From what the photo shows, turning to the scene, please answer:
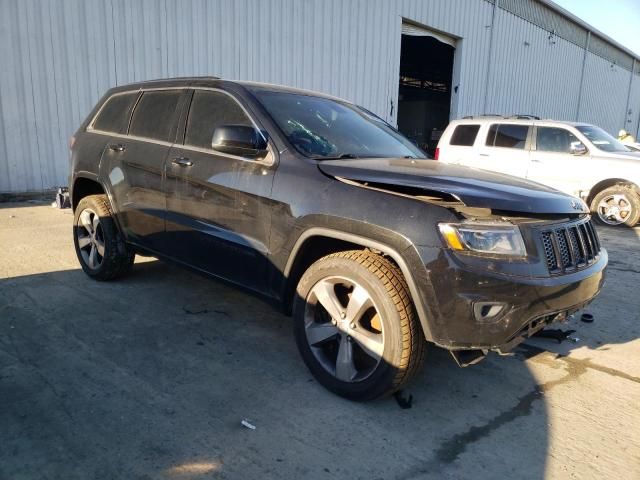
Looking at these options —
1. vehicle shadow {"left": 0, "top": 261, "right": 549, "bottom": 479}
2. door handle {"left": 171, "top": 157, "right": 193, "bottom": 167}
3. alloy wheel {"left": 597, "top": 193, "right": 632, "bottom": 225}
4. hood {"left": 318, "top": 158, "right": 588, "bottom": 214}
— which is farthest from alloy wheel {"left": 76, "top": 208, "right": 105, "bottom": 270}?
alloy wheel {"left": 597, "top": 193, "right": 632, "bottom": 225}

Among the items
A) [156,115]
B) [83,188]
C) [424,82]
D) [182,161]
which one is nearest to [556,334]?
[182,161]

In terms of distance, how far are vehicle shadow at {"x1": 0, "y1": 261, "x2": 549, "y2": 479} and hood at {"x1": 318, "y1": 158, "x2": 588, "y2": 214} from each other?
1.17 metres

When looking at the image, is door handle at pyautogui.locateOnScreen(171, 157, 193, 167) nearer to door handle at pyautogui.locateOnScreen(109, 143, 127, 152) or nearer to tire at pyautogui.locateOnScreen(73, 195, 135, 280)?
door handle at pyautogui.locateOnScreen(109, 143, 127, 152)

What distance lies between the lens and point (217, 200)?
11.1 feet

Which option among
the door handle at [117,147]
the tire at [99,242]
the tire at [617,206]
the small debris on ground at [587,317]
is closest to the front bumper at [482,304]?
the small debris on ground at [587,317]

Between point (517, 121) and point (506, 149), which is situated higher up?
point (517, 121)

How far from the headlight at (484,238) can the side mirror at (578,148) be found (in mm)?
7442

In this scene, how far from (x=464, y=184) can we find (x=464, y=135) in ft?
25.7

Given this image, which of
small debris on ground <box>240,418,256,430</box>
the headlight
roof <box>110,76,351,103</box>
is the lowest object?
small debris on ground <box>240,418,256,430</box>

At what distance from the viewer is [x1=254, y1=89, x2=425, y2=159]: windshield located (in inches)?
130

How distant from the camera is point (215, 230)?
11.3ft

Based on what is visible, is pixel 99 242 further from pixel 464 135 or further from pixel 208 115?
pixel 464 135

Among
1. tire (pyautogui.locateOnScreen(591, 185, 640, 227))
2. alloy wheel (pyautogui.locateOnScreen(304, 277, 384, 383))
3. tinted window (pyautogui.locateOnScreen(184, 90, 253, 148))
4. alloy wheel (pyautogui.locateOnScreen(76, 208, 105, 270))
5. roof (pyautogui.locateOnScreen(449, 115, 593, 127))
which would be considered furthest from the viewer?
roof (pyautogui.locateOnScreen(449, 115, 593, 127))

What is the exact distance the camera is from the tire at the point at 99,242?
448cm
